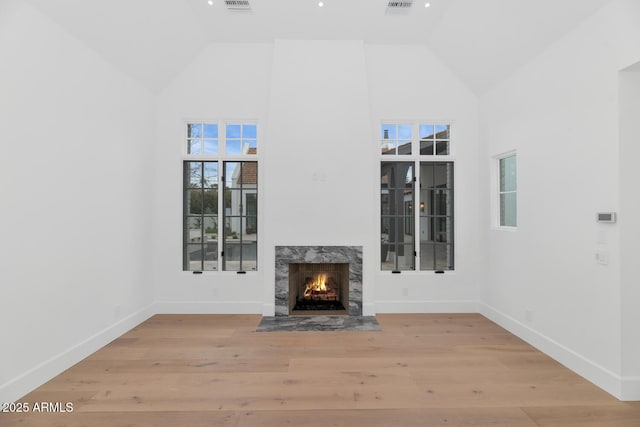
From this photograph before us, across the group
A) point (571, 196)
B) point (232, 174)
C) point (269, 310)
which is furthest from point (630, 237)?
point (232, 174)

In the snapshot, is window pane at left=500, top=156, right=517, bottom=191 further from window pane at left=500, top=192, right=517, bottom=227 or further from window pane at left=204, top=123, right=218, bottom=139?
window pane at left=204, top=123, right=218, bottom=139

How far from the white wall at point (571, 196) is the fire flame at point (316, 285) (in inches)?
97.3

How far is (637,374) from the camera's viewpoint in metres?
2.50

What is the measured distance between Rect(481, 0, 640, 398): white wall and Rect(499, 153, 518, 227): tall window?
229 millimetres

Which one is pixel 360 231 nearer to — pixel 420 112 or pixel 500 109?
pixel 420 112

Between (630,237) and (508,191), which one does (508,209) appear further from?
(630,237)

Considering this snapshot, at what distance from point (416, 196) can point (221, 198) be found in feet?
9.83

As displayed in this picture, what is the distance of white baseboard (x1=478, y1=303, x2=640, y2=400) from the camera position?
8.16 feet

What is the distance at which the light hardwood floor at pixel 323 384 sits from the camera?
2.27m

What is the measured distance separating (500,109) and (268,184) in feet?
10.8

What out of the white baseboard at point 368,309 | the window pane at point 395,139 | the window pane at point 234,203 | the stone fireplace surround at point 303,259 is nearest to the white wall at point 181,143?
the stone fireplace surround at point 303,259

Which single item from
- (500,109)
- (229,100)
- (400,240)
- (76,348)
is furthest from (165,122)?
(500,109)

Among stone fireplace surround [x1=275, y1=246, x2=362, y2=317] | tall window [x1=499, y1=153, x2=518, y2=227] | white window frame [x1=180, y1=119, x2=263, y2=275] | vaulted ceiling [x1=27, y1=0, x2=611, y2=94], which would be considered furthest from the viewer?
white window frame [x1=180, y1=119, x2=263, y2=275]

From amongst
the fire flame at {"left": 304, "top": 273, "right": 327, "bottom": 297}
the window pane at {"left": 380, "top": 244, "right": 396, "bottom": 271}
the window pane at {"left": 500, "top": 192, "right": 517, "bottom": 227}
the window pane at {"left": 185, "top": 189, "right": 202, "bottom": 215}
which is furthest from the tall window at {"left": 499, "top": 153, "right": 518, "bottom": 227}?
the window pane at {"left": 185, "top": 189, "right": 202, "bottom": 215}
